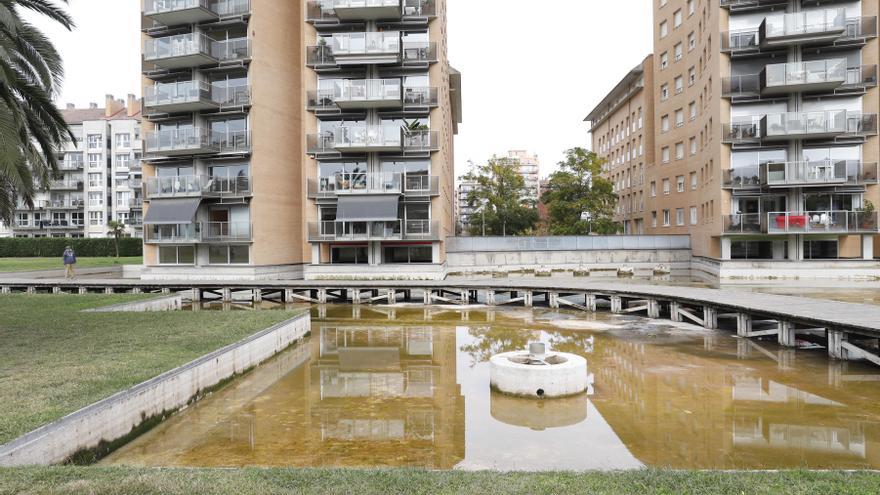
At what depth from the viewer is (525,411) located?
1070 centimetres

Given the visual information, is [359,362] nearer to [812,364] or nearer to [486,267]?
[812,364]

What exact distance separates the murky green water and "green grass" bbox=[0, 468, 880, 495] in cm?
172

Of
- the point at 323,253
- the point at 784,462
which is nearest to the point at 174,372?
the point at 784,462

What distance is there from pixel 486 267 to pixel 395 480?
114ft

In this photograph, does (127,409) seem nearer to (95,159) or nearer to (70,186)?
(95,159)

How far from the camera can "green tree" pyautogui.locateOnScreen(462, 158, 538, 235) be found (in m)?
60.8

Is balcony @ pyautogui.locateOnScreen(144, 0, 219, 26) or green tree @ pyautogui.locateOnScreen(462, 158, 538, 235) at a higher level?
balcony @ pyautogui.locateOnScreen(144, 0, 219, 26)

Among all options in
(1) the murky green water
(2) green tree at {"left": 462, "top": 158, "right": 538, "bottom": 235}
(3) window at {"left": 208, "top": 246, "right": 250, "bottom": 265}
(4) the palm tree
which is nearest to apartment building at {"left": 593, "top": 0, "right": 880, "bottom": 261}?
(1) the murky green water

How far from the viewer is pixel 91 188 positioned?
3078 inches

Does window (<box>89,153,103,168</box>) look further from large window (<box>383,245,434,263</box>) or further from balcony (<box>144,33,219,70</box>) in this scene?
large window (<box>383,245,434,263</box>)

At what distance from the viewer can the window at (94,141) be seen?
77625mm

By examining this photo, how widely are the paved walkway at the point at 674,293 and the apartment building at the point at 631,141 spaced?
2943 cm

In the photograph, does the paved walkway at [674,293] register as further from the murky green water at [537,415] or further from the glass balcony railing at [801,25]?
the glass balcony railing at [801,25]

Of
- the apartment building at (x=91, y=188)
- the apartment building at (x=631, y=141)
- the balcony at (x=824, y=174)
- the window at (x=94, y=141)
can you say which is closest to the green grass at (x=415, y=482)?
the balcony at (x=824, y=174)
